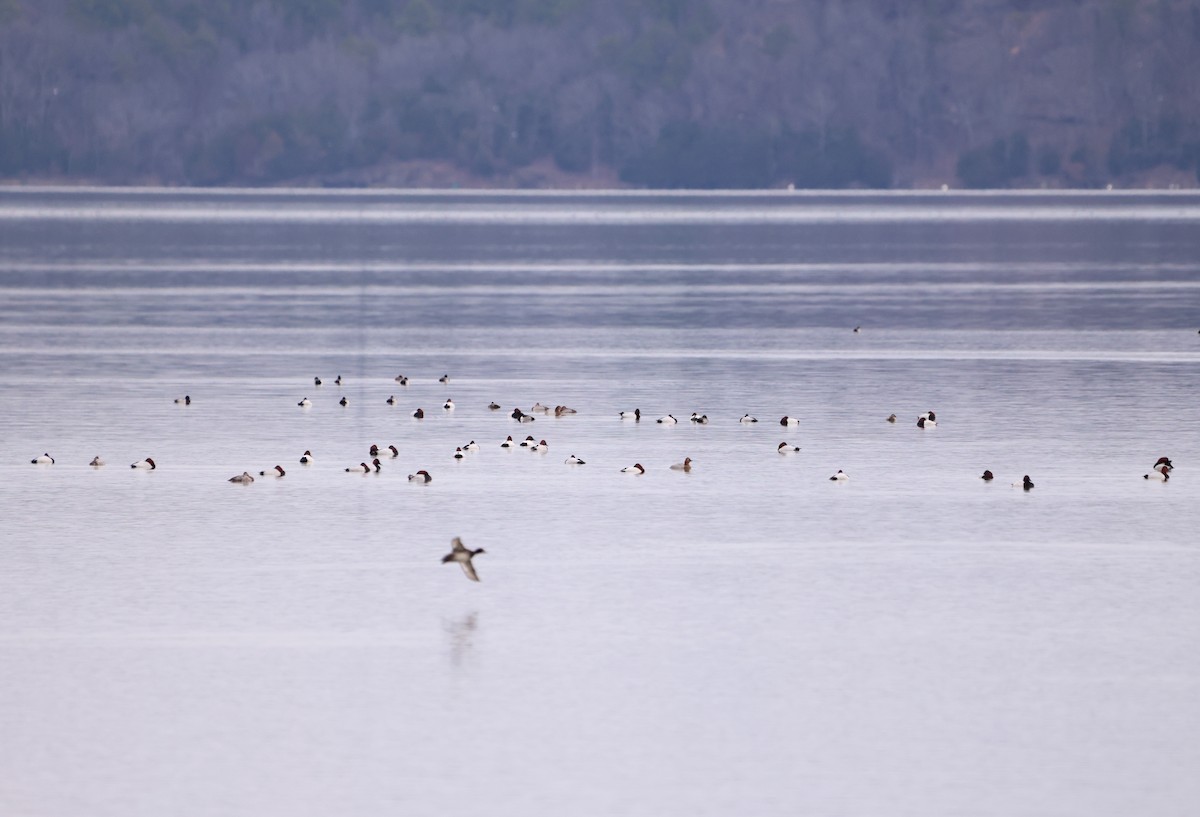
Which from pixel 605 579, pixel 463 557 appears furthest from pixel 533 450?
pixel 463 557

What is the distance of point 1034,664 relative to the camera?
589 inches

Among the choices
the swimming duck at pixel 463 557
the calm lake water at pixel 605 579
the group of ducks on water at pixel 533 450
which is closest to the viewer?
the calm lake water at pixel 605 579

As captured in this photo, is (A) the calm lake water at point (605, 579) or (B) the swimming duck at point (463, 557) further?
(B) the swimming duck at point (463, 557)

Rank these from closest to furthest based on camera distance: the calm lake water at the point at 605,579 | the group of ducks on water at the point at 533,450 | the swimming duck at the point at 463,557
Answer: the calm lake water at the point at 605,579, the swimming duck at the point at 463,557, the group of ducks on water at the point at 533,450

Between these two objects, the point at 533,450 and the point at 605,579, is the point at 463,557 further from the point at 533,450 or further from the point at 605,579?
the point at 533,450

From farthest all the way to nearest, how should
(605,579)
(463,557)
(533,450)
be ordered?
(533,450)
(605,579)
(463,557)

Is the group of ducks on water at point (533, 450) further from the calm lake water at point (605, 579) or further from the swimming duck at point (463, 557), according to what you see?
the calm lake water at point (605, 579)

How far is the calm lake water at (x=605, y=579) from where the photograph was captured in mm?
12703

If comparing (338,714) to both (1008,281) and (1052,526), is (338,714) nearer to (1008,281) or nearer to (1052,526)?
(1052,526)

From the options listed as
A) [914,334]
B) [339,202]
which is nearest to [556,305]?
[914,334]

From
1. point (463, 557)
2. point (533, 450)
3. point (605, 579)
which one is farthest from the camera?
point (533, 450)

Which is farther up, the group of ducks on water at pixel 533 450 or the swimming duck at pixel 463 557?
the group of ducks on water at pixel 533 450

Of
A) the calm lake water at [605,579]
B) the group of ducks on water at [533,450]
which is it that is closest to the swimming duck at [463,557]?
the group of ducks on water at [533,450]

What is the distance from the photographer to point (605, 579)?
18.0 meters
